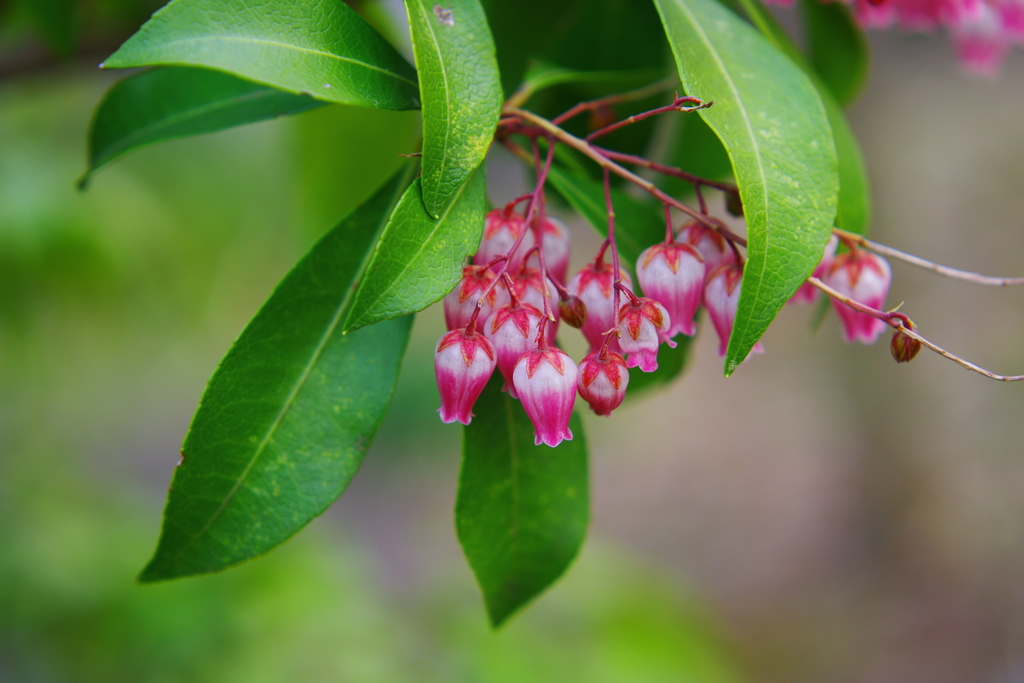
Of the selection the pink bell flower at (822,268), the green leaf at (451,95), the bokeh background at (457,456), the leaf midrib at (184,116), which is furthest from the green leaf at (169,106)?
the pink bell flower at (822,268)

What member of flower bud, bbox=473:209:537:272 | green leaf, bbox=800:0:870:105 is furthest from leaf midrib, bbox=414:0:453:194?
green leaf, bbox=800:0:870:105

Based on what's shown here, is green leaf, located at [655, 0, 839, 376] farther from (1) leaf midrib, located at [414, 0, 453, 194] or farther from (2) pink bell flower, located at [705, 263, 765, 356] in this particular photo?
(1) leaf midrib, located at [414, 0, 453, 194]

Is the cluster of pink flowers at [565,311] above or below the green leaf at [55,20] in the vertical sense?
below

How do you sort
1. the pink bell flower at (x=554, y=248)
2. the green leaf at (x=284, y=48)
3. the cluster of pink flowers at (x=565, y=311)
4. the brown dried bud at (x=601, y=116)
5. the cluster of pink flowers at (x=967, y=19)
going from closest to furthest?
1. the green leaf at (x=284, y=48)
2. the cluster of pink flowers at (x=565, y=311)
3. the pink bell flower at (x=554, y=248)
4. the brown dried bud at (x=601, y=116)
5. the cluster of pink flowers at (x=967, y=19)

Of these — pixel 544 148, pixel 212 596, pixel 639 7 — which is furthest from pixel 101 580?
pixel 639 7

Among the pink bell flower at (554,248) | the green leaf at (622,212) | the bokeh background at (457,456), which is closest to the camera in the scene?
the pink bell flower at (554,248)

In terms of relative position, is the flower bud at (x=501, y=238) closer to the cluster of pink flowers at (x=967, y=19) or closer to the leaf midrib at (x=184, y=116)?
the leaf midrib at (x=184, y=116)

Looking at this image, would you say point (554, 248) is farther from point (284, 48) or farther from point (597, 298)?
point (284, 48)

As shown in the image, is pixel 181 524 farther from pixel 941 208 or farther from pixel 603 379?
pixel 941 208
